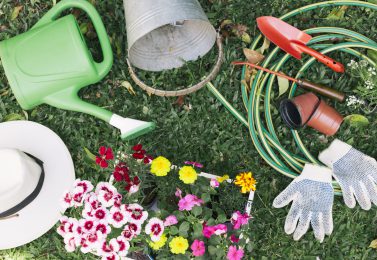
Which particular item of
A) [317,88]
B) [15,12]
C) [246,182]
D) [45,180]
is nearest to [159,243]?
[246,182]

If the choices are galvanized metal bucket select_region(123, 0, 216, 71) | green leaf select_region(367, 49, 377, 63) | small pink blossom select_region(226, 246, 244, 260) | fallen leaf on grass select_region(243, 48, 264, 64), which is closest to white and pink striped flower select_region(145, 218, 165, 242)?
small pink blossom select_region(226, 246, 244, 260)

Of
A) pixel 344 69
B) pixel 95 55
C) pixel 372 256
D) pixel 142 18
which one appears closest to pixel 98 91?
pixel 95 55

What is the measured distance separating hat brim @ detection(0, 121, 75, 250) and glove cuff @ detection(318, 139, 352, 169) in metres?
1.02

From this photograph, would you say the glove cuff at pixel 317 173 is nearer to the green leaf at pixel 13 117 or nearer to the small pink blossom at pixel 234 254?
the small pink blossom at pixel 234 254

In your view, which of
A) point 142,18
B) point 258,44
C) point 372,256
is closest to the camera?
point 142,18

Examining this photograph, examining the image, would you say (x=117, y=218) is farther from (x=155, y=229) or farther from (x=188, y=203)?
(x=188, y=203)

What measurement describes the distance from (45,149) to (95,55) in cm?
46

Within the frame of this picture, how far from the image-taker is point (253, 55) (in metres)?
1.97

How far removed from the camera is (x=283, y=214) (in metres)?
1.91

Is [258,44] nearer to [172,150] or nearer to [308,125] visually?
[308,125]

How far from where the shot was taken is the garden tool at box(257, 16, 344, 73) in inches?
74.5

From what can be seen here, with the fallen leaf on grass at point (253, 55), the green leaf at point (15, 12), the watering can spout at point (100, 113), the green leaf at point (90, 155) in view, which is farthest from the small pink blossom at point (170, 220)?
the green leaf at point (15, 12)

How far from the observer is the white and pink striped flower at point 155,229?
1.41 metres

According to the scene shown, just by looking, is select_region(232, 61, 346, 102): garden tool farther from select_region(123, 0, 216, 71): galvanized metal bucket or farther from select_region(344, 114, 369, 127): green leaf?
select_region(123, 0, 216, 71): galvanized metal bucket
